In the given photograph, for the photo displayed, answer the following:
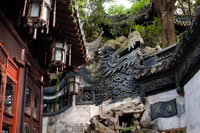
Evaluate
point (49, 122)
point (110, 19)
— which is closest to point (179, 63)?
point (49, 122)

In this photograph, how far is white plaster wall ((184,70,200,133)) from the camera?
5.65 m

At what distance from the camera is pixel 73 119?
10.9 metres

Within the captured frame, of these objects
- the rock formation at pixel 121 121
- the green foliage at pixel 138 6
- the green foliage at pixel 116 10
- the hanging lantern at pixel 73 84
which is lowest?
the rock formation at pixel 121 121

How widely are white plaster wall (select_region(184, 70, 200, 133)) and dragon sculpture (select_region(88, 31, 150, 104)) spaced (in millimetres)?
2642

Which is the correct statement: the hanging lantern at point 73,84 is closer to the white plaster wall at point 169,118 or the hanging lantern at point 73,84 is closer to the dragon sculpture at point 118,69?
the dragon sculpture at point 118,69

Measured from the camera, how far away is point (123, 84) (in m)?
10.2

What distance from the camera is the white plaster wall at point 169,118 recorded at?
752 cm

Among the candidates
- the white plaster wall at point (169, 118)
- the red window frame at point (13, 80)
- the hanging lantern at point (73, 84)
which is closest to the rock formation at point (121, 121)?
the white plaster wall at point (169, 118)

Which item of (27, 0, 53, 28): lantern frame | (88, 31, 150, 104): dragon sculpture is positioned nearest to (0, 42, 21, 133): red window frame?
(27, 0, 53, 28): lantern frame

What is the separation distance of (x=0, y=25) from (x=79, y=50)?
6.91 ft

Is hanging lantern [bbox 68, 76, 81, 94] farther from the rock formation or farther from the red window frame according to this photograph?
the red window frame

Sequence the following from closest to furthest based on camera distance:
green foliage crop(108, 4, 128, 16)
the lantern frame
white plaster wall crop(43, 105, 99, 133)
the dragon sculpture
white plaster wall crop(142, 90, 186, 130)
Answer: the lantern frame
white plaster wall crop(142, 90, 186, 130)
the dragon sculpture
white plaster wall crop(43, 105, 99, 133)
green foliage crop(108, 4, 128, 16)

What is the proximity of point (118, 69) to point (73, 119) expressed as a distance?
3135mm

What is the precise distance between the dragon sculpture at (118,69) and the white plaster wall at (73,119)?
62 cm
